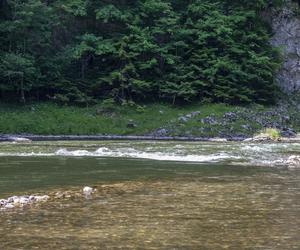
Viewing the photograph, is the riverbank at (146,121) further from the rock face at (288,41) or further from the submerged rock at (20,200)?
the submerged rock at (20,200)

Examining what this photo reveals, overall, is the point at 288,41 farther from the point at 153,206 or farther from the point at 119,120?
the point at 153,206

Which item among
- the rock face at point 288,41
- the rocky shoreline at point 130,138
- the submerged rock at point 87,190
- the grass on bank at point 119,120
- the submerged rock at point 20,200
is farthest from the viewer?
the rock face at point 288,41

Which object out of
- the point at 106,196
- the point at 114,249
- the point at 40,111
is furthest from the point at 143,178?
the point at 40,111

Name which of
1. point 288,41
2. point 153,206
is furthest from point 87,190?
point 288,41

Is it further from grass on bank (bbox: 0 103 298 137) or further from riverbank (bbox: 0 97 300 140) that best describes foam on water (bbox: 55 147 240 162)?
grass on bank (bbox: 0 103 298 137)

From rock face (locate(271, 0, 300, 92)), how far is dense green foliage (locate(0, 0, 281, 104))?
294 cm

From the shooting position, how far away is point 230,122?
4934cm

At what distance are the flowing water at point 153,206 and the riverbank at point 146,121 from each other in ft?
75.3

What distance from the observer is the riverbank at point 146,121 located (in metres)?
46.8

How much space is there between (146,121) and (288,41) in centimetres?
2257

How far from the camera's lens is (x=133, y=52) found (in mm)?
55125

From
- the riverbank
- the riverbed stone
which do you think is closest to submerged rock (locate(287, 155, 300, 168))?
the riverbed stone

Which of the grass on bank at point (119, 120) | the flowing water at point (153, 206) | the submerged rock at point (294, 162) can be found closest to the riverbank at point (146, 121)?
the grass on bank at point (119, 120)

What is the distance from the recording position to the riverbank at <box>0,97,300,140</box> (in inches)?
1844
